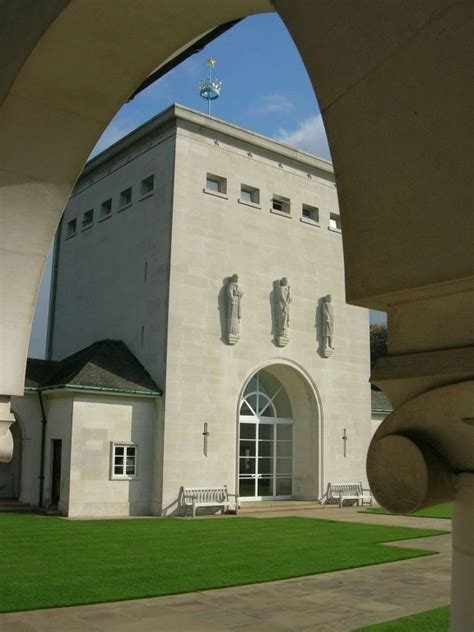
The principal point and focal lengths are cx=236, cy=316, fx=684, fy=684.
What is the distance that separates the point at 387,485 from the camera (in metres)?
2.02

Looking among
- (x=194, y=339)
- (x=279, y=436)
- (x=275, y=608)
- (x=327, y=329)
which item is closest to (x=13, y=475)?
(x=194, y=339)

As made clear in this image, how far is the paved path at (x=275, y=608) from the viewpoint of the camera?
8125 mm

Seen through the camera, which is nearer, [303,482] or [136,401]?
[136,401]

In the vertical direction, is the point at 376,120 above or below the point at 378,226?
above

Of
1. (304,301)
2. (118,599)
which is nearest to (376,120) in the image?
(118,599)

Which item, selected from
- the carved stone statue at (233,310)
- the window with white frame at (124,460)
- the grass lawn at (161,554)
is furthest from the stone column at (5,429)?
the carved stone statue at (233,310)

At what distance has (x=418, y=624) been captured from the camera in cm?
828

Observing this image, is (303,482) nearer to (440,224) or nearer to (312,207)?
(312,207)

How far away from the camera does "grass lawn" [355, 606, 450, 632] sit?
8.02 meters

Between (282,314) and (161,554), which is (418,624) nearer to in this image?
(161,554)

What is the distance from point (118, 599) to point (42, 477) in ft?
47.7

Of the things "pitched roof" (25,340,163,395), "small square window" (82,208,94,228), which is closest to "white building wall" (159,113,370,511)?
"pitched roof" (25,340,163,395)

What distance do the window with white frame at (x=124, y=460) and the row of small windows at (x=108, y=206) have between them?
9275 millimetres

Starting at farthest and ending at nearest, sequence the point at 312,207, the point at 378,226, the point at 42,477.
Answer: the point at 312,207, the point at 42,477, the point at 378,226
